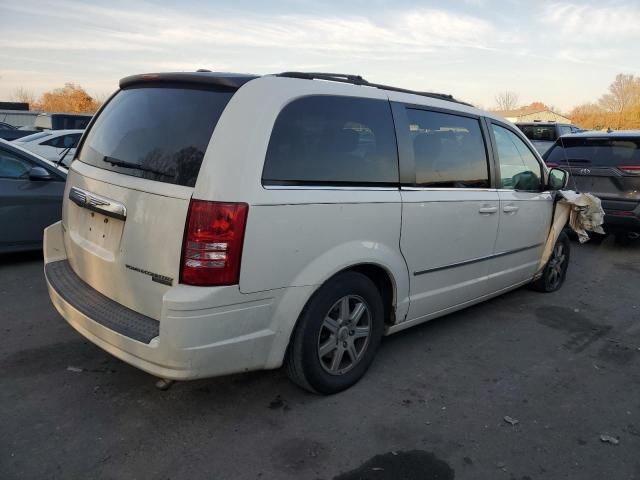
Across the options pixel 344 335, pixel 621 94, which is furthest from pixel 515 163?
pixel 621 94

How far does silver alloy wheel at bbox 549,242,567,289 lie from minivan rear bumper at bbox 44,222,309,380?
11.7ft

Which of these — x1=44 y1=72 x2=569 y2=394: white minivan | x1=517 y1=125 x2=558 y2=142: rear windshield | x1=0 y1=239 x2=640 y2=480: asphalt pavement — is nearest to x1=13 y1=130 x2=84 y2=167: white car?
x1=0 y1=239 x2=640 y2=480: asphalt pavement

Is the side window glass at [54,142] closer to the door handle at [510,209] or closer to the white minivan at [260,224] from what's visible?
the white minivan at [260,224]

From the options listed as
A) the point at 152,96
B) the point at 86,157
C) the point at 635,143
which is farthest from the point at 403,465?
the point at 635,143

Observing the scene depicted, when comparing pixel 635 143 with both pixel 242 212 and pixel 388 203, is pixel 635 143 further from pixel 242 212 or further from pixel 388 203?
pixel 242 212

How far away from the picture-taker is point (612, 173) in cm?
717

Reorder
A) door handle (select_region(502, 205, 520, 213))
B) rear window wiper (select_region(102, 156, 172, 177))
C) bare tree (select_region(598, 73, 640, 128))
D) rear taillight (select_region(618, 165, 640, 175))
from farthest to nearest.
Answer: bare tree (select_region(598, 73, 640, 128)) → rear taillight (select_region(618, 165, 640, 175)) → door handle (select_region(502, 205, 520, 213)) → rear window wiper (select_region(102, 156, 172, 177))

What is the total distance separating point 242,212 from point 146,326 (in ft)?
2.52

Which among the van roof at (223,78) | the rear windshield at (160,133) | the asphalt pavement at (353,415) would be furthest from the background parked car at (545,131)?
the rear windshield at (160,133)

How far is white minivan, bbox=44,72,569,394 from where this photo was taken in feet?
8.11

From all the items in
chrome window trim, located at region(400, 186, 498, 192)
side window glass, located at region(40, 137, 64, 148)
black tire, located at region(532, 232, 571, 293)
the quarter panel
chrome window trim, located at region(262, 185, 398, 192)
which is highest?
chrome window trim, located at region(262, 185, 398, 192)

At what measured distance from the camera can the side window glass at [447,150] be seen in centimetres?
350

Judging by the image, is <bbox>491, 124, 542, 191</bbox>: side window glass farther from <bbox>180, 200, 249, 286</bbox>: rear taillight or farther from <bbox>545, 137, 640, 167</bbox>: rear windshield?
<bbox>545, 137, 640, 167</bbox>: rear windshield

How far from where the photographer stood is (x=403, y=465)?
255 cm
